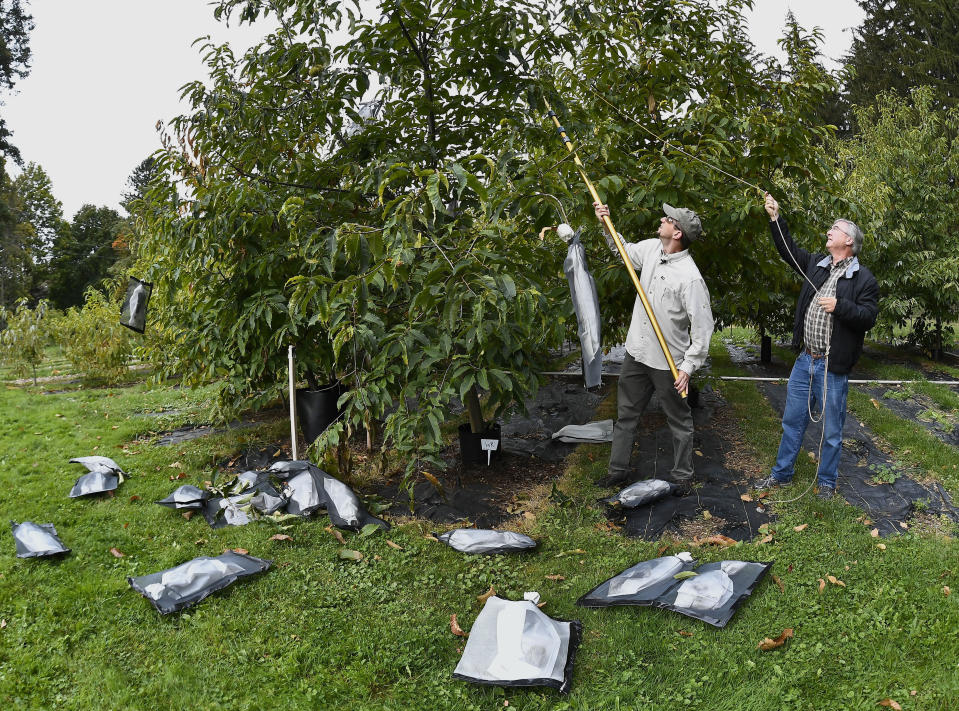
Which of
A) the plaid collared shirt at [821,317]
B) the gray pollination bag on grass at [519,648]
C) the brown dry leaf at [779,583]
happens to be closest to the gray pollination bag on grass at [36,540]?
the gray pollination bag on grass at [519,648]

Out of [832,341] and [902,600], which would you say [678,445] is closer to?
[832,341]

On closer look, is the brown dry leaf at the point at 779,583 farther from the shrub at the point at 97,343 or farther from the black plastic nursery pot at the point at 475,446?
the shrub at the point at 97,343

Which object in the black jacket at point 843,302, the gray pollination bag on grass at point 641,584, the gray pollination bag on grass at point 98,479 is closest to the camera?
the gray pollination bag on grass at point 641,584

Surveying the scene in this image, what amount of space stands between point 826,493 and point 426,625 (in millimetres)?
2426

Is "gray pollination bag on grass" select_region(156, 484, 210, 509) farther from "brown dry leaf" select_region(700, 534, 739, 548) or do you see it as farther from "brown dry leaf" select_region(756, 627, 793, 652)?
"brown dry leaf" select_region(756, 627, 793, 652)

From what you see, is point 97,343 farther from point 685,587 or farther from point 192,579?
point 685,587

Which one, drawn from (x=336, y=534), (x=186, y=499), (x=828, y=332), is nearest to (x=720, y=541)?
→ (x=828, y=332)

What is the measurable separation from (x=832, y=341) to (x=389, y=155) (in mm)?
2779

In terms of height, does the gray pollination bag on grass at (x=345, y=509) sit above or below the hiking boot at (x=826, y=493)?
below

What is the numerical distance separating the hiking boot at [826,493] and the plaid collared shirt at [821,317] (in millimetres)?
782

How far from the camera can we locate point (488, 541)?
11.1 ft

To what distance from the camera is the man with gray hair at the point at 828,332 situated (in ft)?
11.5

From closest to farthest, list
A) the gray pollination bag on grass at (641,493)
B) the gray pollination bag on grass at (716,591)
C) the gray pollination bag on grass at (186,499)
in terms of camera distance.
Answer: the gray pollination bag on grass at (716,591) < the gray pollination bag on grass at (641,493) < the gray pollination bag on grass at (186,499)

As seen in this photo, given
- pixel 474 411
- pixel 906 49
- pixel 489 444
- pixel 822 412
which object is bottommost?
pixel 489 444
